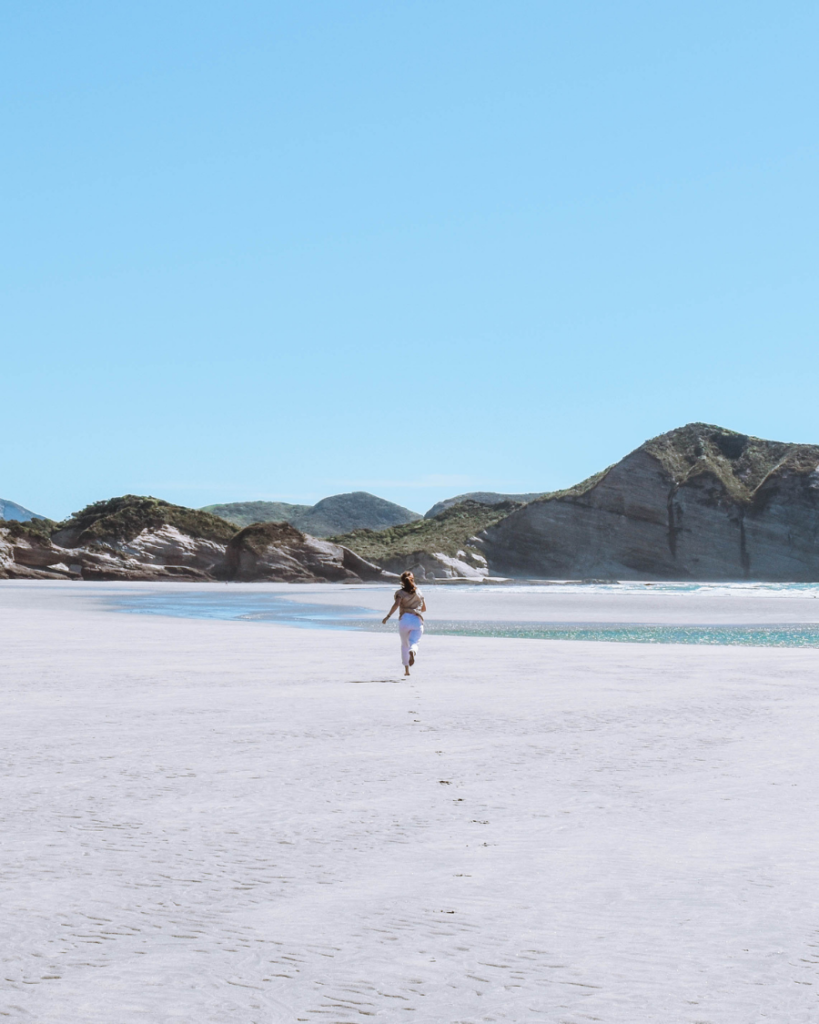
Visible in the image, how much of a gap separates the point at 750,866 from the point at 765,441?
11592 centimetres

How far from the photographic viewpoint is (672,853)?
19.0ft

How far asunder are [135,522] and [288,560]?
26.3 m

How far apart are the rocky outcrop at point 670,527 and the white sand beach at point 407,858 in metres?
92.1

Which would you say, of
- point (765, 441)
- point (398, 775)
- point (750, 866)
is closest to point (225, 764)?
point (398, 775)

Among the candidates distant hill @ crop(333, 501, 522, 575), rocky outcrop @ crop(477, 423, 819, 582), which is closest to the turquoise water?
distant hill @ crop(333, 501, 522, 575)

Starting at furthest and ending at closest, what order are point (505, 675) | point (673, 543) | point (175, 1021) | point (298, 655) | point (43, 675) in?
point (673, 543), point (298, 655), point (505, 675), point (43, 675), point (175, 1021)

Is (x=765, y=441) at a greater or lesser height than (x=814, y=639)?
greater

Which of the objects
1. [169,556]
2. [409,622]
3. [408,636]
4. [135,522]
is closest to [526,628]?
[409,622]

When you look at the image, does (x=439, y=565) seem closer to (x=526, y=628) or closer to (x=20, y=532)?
(x=20, y=532)

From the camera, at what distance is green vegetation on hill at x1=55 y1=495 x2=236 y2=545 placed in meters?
99.9

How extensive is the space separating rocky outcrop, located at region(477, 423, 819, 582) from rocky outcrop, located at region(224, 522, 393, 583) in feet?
74.4

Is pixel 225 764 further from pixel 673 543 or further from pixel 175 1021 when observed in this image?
pixel 673 543

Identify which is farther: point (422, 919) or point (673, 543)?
point (673, 543)

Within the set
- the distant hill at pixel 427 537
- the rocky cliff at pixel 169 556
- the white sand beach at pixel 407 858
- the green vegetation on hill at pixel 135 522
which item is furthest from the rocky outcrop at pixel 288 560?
the white sand beach at pixel 407 858
